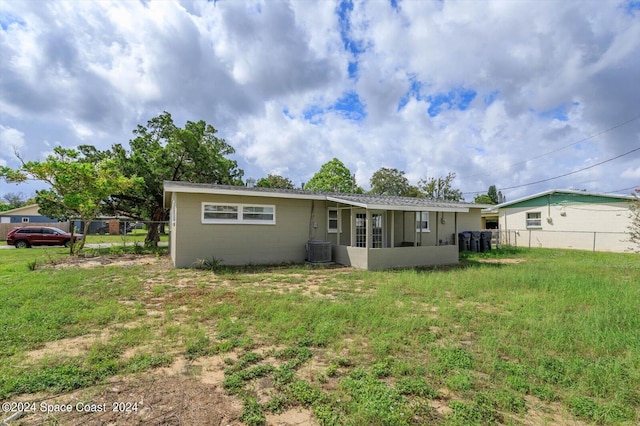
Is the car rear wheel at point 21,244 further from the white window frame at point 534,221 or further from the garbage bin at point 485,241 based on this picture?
the white window frame at point 534,221

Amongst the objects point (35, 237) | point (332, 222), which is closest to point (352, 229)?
point (332, 222)

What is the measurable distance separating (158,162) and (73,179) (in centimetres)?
646

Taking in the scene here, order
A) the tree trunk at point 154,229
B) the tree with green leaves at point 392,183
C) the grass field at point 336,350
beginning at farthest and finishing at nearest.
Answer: the tree with green leaves at point 392,183
the tree trunk at point 154,229
the grass field at point 336,350

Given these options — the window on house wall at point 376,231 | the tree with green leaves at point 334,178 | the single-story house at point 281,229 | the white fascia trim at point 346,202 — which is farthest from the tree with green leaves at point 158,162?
the tree with green leaves at point 334,178

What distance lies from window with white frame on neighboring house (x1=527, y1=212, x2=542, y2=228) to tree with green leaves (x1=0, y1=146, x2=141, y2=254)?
23263 mm

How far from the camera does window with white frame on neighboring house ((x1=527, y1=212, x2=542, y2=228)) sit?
19.5 m

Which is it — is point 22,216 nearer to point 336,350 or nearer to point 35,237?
point 35,237

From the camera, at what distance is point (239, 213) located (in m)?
11.0

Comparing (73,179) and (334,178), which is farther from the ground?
(334,178)

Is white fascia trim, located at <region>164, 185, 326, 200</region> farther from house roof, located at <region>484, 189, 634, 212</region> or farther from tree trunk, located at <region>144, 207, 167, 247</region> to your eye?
house roof, located at <region>484, 189, 634, 212</region>

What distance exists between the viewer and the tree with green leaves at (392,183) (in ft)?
146

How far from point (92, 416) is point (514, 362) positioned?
422 centimetres

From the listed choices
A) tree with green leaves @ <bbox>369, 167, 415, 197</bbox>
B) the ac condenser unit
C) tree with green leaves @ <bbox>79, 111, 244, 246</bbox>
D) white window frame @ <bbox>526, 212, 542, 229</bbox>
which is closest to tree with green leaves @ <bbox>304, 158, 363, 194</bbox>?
tree with green leaves @ <bbox>369, 167, 415, 197</bbox>

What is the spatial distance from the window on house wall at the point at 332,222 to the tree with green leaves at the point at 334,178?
22.7 metres
